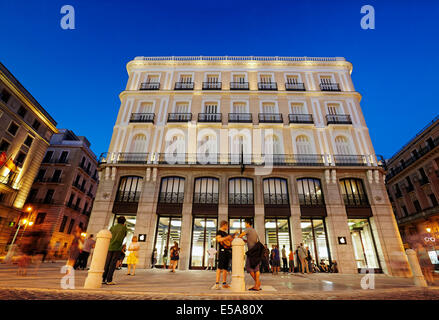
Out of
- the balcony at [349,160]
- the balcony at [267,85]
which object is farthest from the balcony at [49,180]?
the balcony at [349,160]

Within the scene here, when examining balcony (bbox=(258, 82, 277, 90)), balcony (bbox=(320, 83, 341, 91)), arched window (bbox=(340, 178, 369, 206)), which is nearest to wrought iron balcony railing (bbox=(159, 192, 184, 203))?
arched window (bbox=(340, 178, 369, 206))

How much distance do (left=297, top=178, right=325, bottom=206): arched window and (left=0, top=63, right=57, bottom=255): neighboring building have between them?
81.4 feet

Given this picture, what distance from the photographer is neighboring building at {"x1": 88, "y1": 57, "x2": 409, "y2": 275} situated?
47.9ft

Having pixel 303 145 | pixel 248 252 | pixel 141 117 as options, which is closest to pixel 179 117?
pixel 141 117

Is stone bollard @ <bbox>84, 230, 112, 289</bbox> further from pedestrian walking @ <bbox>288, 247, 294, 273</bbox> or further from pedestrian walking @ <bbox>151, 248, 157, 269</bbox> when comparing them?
pedestrian walking @ <bbox>288, 247, 294, 273</bbox>

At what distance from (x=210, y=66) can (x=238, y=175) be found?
41.0ft

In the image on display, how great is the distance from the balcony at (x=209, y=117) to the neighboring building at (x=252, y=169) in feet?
0.30

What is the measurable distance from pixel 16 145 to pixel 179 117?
19242 millimetres

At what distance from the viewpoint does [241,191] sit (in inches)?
622

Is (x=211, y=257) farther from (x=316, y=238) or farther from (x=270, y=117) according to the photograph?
(x=270, y=117)

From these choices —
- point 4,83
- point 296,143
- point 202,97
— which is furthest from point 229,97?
point 4,83

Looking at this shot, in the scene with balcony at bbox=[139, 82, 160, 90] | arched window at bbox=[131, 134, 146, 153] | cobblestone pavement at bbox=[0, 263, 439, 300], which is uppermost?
balcony at bbox=[139, 82, 160, 90]

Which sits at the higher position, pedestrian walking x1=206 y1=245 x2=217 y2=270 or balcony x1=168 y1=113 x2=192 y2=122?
balcony x1=168 y1=113 x2=192 y2=122
